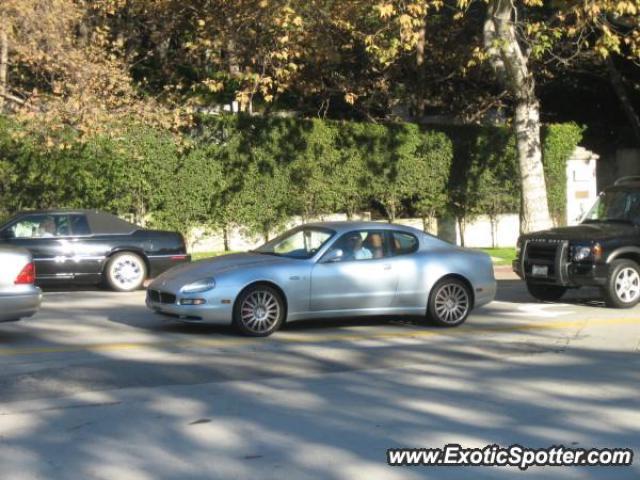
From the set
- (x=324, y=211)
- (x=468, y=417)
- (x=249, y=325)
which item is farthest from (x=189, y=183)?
(x=468, y=417)

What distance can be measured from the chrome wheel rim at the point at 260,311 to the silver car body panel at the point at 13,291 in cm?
232

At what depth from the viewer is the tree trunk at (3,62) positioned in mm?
20655

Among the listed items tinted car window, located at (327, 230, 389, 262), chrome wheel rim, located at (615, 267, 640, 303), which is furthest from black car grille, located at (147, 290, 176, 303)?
chrome wheel rim, located at (615, 267, 640, 303)

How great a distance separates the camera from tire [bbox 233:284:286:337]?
1105 cm

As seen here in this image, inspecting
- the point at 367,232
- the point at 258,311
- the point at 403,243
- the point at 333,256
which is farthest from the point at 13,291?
the point at 403,243

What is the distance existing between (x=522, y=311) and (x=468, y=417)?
6.73 meters

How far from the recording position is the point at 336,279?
38.1 ft

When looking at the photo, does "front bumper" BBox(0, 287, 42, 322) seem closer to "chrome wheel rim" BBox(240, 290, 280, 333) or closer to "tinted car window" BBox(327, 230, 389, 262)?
"chrome wheel rim" BBox(240, 290, 280, 333)

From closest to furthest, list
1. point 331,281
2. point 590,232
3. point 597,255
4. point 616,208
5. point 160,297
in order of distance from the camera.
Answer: point 160,297, point 331,281, point 597,255, point 590,232, point 616,208

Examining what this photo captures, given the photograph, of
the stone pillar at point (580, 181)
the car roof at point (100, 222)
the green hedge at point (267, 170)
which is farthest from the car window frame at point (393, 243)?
the stone pillar at point (580, 181)

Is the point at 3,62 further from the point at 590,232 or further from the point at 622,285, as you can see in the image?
the point at 622,285

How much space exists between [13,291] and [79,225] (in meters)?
6.57

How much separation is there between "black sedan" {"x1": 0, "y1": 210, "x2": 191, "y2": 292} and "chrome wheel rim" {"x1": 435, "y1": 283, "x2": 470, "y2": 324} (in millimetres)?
6552

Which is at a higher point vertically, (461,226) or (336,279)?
(461,226)
